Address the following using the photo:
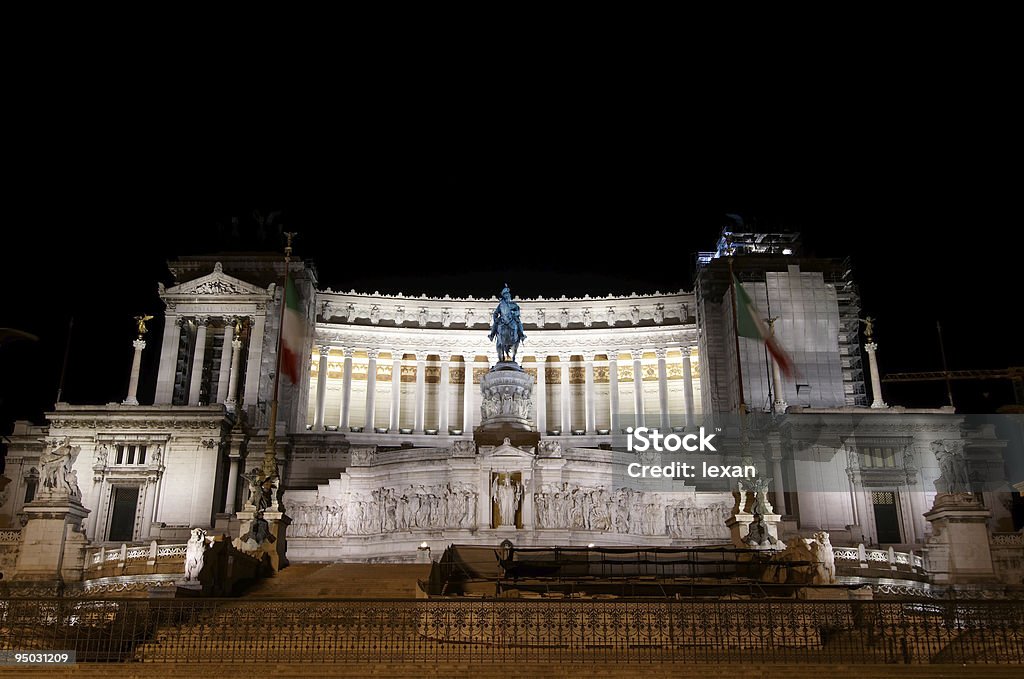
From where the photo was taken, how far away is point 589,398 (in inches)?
2623

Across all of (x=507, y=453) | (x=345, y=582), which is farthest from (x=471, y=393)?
(x=345, y=582)

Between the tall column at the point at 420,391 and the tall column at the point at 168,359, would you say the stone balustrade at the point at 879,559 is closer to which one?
the tall column at the point at 420,391

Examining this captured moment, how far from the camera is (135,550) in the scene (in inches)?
1393

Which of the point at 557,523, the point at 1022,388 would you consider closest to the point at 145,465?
the point at 557,523

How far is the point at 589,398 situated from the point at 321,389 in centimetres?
2034

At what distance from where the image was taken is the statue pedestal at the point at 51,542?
98.2ft

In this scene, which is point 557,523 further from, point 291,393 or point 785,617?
point 291,393

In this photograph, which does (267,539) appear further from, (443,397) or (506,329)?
(443,397)

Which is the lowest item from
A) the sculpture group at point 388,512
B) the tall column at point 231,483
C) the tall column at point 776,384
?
the sculpture group at point 388,512

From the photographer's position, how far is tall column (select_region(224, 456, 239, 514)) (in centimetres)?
4912

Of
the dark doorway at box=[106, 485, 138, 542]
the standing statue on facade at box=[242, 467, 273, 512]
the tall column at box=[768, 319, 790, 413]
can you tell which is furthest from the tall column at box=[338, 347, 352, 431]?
the tall column at box=[768, 319, 790, 413]

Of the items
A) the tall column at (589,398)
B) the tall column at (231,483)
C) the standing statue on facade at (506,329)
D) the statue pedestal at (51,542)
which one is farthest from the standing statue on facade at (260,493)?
the tall column at (589,398)

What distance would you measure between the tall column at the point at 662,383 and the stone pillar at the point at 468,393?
14.5m

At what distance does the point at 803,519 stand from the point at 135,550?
3254cm
